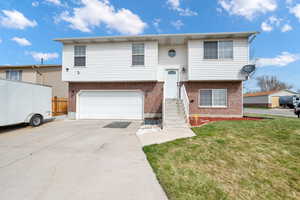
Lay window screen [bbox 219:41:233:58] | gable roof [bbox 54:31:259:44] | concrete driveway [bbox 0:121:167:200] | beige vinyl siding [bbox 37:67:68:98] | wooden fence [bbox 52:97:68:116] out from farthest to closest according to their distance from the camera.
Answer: beige vinyl siding [bbox 37:67:68:98] → wooden fence [bbox 52:97:68:116] → window screen [bbox 219:41:233:58] → gable roof [bbox 54:31:259:44] → concrete driveway [bbox 0:121:167:200]

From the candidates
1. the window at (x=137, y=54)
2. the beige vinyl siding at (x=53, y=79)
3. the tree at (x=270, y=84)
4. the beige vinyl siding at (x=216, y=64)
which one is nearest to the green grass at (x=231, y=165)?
the beige vinyl siding at (x=216, y=64)

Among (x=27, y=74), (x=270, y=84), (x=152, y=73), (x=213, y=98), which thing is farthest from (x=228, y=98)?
A: (x=270, y=84)

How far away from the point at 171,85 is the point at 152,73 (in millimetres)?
1713

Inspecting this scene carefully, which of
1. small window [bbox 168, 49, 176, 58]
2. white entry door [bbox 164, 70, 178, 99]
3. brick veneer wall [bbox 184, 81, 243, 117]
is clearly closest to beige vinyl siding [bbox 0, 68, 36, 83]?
white entry door [bbox 164, 70, 178, 99]

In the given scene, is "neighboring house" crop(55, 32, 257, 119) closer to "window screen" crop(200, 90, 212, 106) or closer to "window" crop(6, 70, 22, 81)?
"window screen" crop(200, 90, 212, 106)

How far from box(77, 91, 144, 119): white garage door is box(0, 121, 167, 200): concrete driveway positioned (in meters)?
5.03

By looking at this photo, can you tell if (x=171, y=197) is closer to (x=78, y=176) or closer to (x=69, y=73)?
(x=78, y=176)

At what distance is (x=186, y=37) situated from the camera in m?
8.82

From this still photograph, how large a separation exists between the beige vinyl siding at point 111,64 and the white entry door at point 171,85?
1.13 meters

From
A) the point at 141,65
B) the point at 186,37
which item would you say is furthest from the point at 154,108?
the point at 186,37

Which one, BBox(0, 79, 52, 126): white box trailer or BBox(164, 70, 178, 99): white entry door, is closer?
BBox(0, 79, 52, 126): white box trailer

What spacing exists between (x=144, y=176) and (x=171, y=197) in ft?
2.51

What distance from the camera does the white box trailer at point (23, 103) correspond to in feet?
20.3

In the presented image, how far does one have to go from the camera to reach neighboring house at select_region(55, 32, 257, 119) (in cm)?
878
